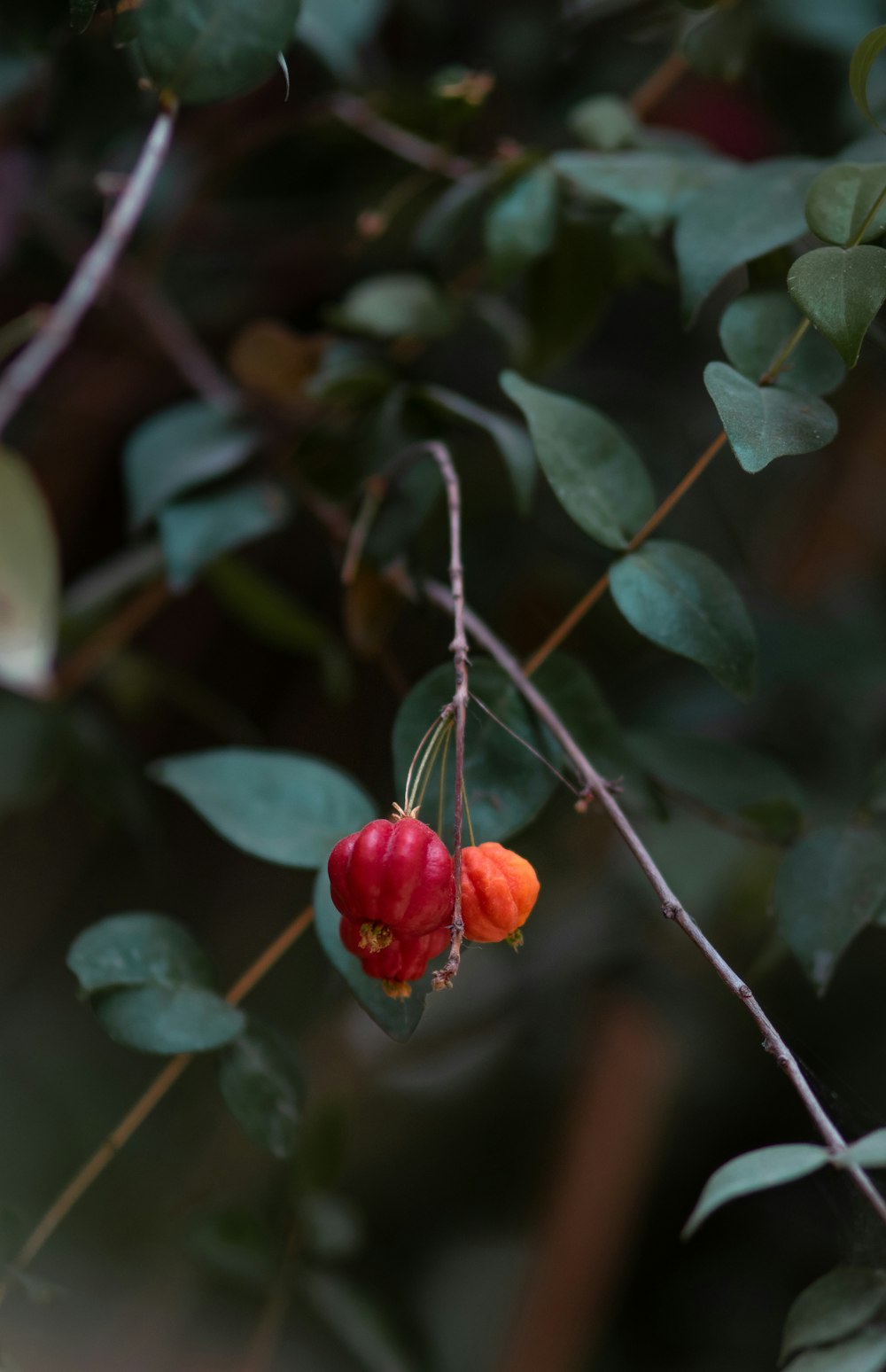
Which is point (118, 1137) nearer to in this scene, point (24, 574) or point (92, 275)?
point (24, 574)

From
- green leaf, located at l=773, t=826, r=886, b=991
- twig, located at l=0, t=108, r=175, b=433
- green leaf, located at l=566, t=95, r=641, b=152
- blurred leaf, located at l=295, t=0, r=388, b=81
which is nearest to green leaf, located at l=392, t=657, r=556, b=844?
green leaf, located at l=773, t=826, r=886, b=991

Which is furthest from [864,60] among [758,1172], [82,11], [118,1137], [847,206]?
[118,1137]

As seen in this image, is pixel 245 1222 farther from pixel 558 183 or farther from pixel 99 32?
pixel 99 32

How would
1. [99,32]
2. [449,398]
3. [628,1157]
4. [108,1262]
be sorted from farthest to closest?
[628,1157] → [108,1262] → [99,32] → [449,398]

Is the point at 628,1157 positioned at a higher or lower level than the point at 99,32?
lower

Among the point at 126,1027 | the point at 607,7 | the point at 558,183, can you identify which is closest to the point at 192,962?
the point at 126,1027

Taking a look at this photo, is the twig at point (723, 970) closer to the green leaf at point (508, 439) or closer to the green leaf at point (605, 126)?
the green leaf at point (508, 439)

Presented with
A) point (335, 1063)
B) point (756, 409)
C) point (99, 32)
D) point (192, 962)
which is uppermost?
point (99, 32)
